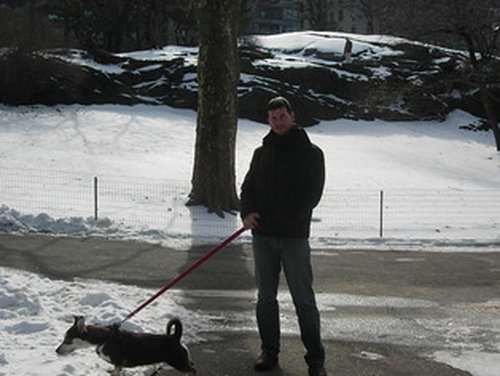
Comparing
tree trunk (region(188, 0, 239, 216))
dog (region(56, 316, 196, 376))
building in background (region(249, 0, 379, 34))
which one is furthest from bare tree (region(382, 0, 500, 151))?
building in background (region(249, 0, 379, 34))

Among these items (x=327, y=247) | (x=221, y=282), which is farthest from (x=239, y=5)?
(x=221, y=282)

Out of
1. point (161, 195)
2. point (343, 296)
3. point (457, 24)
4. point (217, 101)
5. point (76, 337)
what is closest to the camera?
point (76, 337)

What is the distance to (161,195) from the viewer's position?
612 inches

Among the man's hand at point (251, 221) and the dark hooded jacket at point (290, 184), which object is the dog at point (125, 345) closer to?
the man's hand at point (251, 221)

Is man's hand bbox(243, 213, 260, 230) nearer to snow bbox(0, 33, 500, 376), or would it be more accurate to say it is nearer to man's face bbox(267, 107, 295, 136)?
man's face bbox(267, 107, 295, 136)

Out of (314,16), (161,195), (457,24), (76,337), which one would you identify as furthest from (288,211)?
(314,16)

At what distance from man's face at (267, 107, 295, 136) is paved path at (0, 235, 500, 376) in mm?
1861

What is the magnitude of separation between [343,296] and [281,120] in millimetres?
3625

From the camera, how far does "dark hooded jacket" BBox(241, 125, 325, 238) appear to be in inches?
197

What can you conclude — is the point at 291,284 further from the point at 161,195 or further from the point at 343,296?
the point at 161,195

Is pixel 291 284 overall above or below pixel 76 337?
above

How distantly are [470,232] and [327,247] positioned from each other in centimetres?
366

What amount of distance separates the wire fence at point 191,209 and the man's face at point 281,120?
23.7 ft

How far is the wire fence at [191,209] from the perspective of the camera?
1272cm
